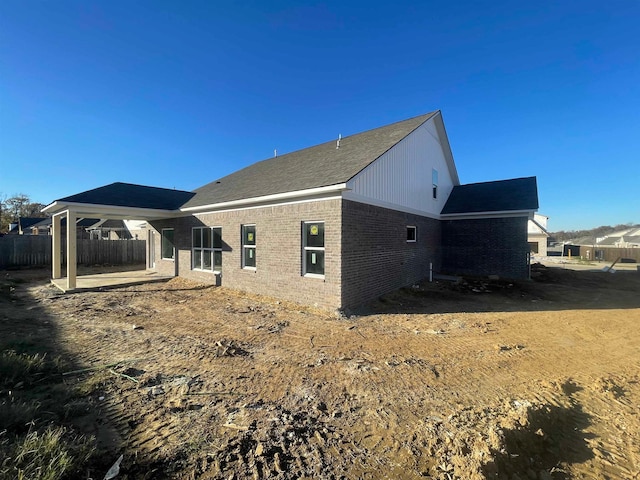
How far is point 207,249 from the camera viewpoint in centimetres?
1266

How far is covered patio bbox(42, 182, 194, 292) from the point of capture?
11.1 m

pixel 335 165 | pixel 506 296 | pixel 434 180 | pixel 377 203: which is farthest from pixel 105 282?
pixel 506 296

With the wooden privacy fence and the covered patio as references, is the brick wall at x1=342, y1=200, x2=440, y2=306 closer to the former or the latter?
the covered patio

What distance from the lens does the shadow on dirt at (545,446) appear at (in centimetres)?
261

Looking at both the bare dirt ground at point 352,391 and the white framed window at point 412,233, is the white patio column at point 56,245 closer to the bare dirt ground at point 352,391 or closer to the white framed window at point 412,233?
the bare dirt ground at point 352,391

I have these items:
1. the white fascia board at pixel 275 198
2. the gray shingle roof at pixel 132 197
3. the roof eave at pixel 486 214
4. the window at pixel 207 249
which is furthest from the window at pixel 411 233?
the gray shingle roof at pixel 132 197

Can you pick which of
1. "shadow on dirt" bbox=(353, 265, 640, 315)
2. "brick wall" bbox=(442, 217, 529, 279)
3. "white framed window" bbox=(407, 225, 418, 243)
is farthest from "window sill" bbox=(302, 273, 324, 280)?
"brick wall" bbox=(442, 217, 529, 279)

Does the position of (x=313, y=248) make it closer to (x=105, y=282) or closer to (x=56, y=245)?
(x=105, y=282)

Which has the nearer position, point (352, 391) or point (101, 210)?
point (352, 391)

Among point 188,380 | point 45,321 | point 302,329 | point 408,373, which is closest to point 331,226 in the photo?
point 302,329

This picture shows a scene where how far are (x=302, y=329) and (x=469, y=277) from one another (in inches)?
445

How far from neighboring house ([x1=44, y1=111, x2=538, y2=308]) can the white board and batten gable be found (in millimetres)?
49

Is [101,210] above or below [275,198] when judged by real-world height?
below

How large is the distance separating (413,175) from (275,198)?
252 inches
